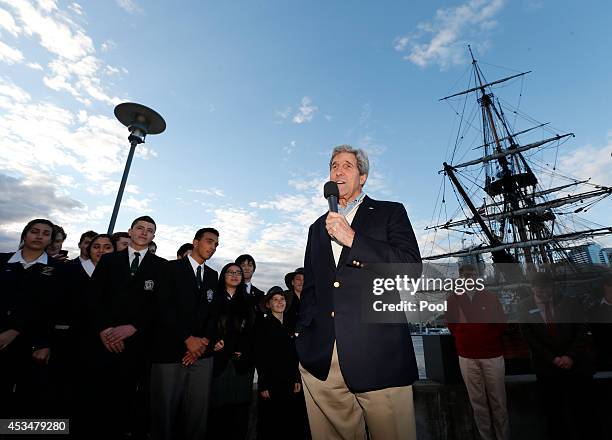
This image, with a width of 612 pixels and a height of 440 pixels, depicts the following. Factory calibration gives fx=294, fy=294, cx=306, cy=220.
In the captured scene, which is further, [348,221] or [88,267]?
[88,267]

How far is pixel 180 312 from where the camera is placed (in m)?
4.01

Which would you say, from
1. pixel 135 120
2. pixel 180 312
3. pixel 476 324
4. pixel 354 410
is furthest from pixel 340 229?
pixel 135 120

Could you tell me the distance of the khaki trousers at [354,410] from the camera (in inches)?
60.6

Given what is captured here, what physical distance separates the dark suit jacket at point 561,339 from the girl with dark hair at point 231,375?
158 inches

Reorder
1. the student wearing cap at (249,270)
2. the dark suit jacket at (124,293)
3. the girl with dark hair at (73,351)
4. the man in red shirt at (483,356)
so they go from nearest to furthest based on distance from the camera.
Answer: the girl with dark hair at (73,351)
the dark suit jacket at (124,293)
the man in red shirt at (483,356)
the student wearing cap at (249,270)

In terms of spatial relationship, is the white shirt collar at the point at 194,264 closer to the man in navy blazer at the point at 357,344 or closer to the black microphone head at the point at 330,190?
the man in navy blazer at the point at 357,344

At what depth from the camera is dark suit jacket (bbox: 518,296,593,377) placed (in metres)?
3.81

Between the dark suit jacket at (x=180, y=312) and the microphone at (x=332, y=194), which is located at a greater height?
the microphone at (x=332, y=194)

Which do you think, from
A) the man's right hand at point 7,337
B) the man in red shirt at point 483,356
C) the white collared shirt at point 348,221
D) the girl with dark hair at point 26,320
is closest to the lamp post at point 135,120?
the girl with dark hair at point 26,320

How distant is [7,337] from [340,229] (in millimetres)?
4156

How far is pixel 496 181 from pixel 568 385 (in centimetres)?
3889

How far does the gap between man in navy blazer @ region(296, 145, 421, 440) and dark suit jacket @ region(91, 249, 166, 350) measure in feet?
9.53

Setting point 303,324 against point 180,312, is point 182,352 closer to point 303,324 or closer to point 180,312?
point 180,312

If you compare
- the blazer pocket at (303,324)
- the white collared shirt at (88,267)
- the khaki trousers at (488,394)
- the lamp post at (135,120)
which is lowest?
the khaki trousers at (488,394)
